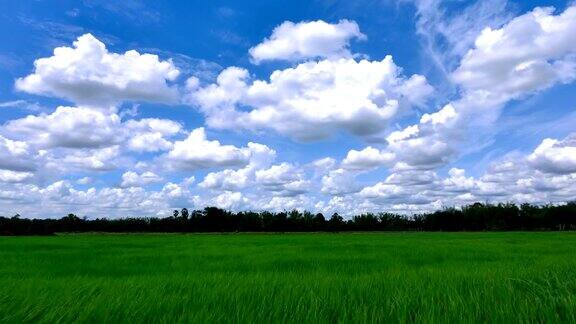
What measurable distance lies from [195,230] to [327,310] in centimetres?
11492

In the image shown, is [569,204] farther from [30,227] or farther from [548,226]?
[30,227]

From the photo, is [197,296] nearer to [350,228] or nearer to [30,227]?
[30,227]

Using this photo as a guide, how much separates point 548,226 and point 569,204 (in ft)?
30.1

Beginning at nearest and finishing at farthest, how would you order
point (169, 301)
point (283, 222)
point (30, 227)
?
1. point (169, 301)
2. point (30, 227)
3. point (283, 222)

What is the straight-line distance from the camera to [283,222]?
125 meters

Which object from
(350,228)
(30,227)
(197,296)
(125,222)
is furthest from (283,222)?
(197,296)

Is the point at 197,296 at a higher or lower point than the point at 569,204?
lower

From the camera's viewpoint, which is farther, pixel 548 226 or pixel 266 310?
pixel 548 226

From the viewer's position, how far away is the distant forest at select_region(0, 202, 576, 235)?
112938mm

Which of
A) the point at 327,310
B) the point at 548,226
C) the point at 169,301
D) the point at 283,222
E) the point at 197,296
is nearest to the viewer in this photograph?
the point at 327,310

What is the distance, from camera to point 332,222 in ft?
384

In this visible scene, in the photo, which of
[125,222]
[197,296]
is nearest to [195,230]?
[125,222]

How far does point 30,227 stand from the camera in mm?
86000

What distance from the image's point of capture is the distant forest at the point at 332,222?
113 meters
